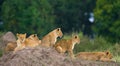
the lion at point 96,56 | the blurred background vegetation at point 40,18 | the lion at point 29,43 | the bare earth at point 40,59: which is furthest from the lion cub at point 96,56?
the blurred background vegetation at point 40,18

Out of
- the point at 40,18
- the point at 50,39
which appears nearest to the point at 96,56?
the point at 50,39

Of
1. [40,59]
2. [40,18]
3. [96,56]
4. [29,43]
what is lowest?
[40,59]

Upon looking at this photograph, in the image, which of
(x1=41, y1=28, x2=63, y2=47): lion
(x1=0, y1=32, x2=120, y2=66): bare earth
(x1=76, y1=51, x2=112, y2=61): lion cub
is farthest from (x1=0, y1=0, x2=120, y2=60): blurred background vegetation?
(x1=0, y1=32, x2=120, y2=66): bare earth

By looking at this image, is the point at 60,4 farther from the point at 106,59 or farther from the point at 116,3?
the point at 106,59

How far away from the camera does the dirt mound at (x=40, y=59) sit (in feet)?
52.3

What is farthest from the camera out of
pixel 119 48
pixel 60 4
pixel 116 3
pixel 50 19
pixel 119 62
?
pixel 60 4

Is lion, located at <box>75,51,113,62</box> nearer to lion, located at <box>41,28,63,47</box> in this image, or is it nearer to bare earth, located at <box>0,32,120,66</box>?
bare earth, located at <box>0,32,120,66</box>

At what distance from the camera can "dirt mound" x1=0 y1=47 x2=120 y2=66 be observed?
15945mm

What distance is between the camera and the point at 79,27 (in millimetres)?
48250

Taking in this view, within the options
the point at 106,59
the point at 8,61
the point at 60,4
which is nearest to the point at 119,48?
the point at 106,59

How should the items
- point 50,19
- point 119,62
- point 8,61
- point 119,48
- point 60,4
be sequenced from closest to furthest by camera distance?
point 8,61, point 119,62, point 119,48, point 50,19, point 60,4

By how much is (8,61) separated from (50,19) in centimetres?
2540

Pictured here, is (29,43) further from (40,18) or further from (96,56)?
(40,18)

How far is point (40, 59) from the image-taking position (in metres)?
16.2
